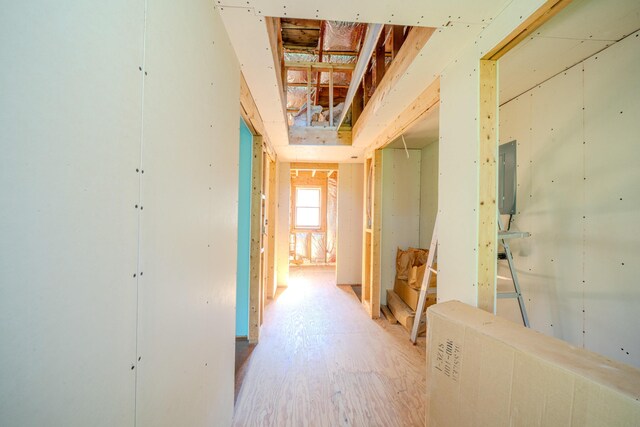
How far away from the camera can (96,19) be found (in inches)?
19.0

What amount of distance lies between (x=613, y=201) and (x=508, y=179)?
0.56m

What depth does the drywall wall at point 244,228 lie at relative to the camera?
8.18 feet

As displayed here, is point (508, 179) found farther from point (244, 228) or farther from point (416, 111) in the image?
point (244, 228)

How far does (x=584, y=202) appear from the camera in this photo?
164 cm

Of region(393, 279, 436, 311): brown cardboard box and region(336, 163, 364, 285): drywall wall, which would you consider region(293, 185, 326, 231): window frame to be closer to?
region(336, 163, 364, 285): drywall wall

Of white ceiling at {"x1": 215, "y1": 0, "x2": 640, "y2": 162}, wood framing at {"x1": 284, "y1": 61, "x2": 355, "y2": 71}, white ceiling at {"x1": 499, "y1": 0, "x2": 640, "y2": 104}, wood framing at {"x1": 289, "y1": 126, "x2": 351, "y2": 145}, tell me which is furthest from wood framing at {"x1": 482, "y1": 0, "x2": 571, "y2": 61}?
wood framing at {"x1": 289, "y1": 126, "x2": 351, "y2": 145}

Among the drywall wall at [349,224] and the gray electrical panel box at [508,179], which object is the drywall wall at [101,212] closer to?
the gray electrical panel box at [508,179]

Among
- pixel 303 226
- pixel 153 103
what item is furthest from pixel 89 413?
pixel 303 226

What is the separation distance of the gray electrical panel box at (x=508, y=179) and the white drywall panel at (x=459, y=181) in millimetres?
626

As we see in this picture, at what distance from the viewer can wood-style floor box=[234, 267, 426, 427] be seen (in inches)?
62.7

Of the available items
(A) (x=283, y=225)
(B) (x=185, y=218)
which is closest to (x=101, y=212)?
(B) (x=185, y=218)

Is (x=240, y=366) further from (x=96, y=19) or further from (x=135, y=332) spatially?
(x=96, y=19)

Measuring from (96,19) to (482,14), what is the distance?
61.0 inches

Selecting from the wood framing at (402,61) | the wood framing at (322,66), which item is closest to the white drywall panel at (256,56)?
the wood framing at (322,66)
